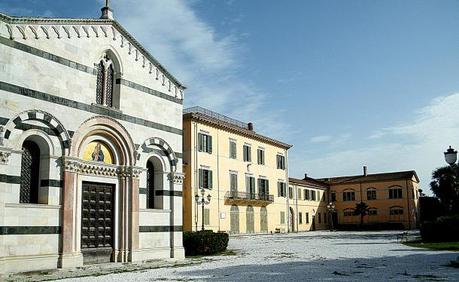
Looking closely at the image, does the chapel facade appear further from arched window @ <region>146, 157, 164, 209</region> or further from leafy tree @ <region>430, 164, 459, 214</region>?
leafy tree @ <region>430, 164, 459, 214</region>

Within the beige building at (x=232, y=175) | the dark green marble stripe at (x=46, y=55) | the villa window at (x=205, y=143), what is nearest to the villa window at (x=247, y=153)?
the beige building at (x=232, y=175)

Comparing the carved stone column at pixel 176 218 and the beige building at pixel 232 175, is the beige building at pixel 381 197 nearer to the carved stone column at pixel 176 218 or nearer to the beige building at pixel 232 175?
the beige building at pixel 232 175

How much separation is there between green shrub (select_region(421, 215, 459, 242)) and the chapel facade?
52.2 ft

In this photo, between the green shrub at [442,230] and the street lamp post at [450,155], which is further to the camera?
the green shrub at [442,230]

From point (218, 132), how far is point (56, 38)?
1159 inches

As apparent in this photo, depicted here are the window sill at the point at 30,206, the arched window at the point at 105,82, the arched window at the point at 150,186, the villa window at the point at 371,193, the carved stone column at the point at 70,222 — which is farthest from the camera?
the villa window at the point at 371,193

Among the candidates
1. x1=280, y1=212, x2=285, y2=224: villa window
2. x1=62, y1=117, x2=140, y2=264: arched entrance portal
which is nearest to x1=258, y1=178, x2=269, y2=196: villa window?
A: x1=280, y1=212, x2=285, y2=224: villa window

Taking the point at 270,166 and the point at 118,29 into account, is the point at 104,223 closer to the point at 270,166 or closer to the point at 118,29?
the point at 118,29

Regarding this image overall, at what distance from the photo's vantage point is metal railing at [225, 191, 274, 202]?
45.1 metres

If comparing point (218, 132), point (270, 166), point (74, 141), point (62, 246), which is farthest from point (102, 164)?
point (270, 166)

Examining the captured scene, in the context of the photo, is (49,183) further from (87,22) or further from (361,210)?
(361,210)

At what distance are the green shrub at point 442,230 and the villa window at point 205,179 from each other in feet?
64.0

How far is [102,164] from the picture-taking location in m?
16.8

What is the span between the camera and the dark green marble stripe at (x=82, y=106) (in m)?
13.9
